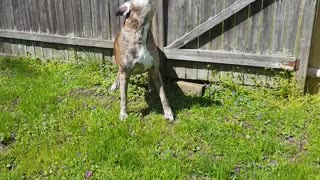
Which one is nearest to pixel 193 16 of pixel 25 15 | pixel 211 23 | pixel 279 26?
pixel 211 23

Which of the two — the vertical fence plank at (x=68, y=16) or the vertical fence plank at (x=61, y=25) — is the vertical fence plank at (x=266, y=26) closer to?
the vertical fence plank at (x=68, y=16)

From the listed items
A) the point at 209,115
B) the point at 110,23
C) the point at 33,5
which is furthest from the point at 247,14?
the point at 33,5

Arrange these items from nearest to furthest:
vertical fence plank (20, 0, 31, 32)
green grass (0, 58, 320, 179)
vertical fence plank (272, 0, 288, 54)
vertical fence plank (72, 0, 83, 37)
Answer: green grass (0, 58, 320, 179) < vertical fence plank (272, 0, 288, 54) < vertical fence plank (72, 0, 83, 37) < vertical fence plank (20, 0, 31, 32)

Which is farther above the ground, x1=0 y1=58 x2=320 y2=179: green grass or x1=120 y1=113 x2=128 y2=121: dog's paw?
x1=120 y1=113 x2=128 y2=121: dog's paw

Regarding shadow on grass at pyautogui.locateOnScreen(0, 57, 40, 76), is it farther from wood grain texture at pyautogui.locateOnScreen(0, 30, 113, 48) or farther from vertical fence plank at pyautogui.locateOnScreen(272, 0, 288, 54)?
vertical fence plank at pyautogui.locateOnScreen(272, 0, 288, 54)

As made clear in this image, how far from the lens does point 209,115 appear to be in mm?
4484

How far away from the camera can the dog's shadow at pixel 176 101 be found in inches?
185

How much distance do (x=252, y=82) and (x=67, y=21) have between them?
2856 millimetres

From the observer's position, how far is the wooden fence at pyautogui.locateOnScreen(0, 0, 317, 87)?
4.70 meters

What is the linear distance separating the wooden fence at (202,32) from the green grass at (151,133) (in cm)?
34

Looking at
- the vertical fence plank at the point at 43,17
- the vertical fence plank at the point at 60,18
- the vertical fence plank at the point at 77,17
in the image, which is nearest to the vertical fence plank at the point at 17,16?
the vertical fence plank at the point at 43,17

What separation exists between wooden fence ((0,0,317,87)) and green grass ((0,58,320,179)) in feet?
1.13

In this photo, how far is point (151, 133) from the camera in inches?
160

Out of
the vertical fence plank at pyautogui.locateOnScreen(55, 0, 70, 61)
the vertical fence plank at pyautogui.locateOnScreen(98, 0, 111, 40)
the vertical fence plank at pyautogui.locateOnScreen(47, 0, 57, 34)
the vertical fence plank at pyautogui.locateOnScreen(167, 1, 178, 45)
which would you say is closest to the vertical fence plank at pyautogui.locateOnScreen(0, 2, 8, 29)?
the vertical fence plank at pyautogui.locateOnScreen(47, 0, 57, 34)
